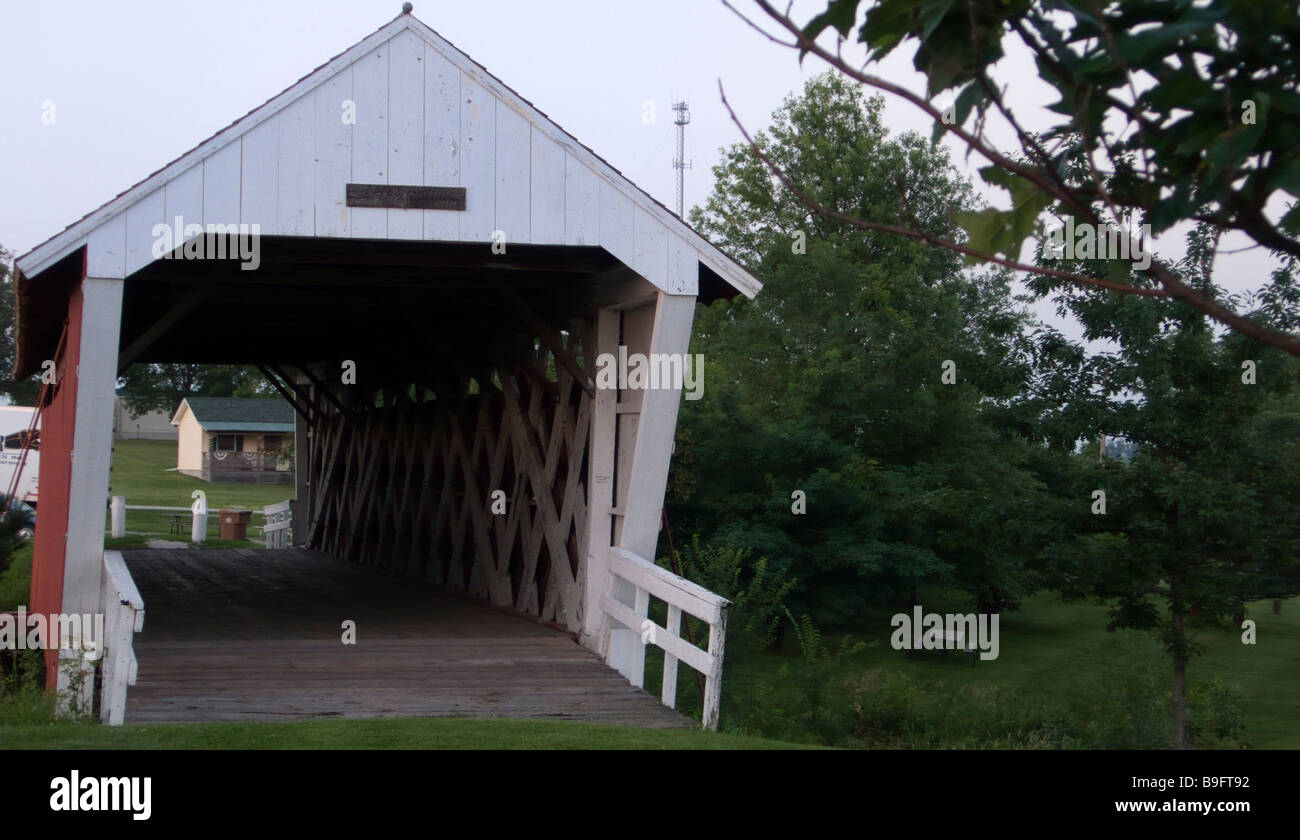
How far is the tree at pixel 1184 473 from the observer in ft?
40.9

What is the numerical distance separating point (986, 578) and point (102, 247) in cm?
1606

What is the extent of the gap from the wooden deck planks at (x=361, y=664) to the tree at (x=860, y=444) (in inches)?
223

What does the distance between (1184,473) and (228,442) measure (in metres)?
56.8

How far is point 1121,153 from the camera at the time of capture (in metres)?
2.76

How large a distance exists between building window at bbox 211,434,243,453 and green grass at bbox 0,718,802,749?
191 feet

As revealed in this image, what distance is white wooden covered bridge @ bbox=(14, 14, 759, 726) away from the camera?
8.65 metres

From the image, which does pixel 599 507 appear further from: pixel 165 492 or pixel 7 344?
pixel 7 344

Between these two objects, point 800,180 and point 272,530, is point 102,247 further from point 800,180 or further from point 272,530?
point 800,180
